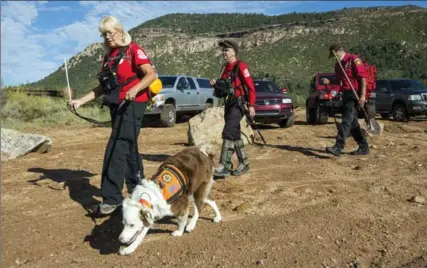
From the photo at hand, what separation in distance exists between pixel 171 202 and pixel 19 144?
6744 mm

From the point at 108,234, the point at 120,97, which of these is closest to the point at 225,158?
the point at 120,97

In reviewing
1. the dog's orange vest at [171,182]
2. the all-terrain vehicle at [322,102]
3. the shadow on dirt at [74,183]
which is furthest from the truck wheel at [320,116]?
the dog's orange vest at [171,182]

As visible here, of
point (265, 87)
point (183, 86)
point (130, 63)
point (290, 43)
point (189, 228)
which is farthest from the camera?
point (290, 43)

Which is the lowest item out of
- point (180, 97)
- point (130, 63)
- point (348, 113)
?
point (180, 97)

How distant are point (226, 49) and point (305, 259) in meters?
3.76

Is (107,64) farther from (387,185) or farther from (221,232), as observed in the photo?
(387,185)

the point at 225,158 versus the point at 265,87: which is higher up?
the point at 265,87

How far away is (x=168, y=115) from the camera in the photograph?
16.3 meters

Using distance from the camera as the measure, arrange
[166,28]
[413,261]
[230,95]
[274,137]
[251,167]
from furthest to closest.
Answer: [166,28]
[274,137]
[251,167]
[230,95]
[413,261]

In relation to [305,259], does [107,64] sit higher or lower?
higher

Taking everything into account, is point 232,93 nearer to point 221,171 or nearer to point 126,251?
point 221,171

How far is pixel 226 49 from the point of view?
7.00 m

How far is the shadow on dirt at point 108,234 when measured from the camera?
15.6 feet

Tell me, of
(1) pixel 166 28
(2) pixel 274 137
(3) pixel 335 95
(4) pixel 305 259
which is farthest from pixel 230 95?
(1) pixel 166 28
